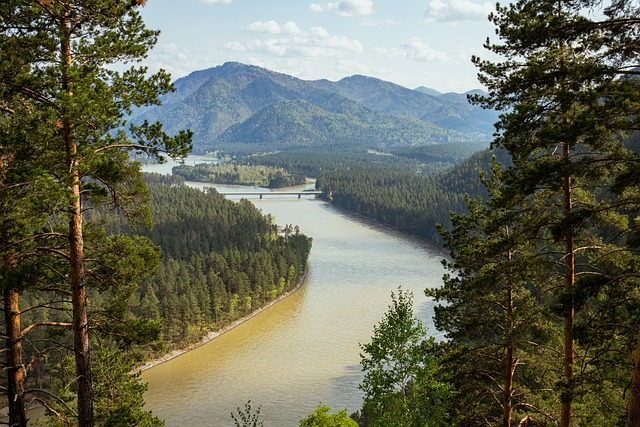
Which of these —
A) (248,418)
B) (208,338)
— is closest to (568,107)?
(248,418)

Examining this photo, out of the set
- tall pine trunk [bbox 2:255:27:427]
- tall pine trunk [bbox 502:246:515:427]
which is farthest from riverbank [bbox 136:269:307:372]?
tall pine trunk [bbox 502:246:515:427]

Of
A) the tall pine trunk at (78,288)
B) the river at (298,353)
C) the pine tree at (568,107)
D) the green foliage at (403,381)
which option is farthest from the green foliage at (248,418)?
the pine tree at (568,107)

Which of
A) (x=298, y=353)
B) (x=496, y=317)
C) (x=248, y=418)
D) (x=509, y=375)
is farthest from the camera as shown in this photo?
(x=298, y=353)

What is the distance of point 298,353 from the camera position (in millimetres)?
44625

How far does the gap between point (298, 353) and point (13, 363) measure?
3710cm

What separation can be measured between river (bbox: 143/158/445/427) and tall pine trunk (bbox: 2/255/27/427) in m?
13.9

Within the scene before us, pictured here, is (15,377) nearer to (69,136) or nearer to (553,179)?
(69,136)

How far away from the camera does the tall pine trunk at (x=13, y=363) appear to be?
28.5ft

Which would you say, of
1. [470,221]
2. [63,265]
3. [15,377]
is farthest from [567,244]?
[15,377]

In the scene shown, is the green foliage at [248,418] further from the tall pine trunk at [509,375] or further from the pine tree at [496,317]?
the tall pine trunk at [509,375]

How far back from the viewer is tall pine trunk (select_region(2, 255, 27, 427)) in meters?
8.68

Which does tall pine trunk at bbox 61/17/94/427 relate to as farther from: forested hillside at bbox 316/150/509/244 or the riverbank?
forested hillside at bbox 316/150/509/244

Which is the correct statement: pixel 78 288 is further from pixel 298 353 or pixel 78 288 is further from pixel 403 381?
pixel 298 353

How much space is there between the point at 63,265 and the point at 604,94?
9.44 metres
